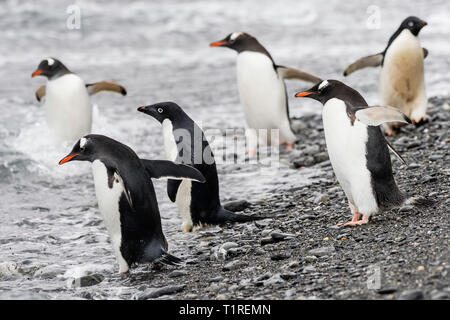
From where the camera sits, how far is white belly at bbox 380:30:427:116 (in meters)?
8.34

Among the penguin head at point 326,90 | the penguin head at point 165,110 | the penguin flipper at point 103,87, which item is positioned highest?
the penguin flipper at point 103,87

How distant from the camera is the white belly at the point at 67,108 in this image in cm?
912

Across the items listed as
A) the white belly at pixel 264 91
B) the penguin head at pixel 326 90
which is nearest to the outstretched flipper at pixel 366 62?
the white belly at pixel 264 91

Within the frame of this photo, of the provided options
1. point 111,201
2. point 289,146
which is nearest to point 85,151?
point 111,201

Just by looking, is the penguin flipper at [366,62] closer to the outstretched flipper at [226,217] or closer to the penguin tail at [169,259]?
the outstretched flipper at [226,217]

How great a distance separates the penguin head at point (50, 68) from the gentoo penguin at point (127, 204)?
414cm

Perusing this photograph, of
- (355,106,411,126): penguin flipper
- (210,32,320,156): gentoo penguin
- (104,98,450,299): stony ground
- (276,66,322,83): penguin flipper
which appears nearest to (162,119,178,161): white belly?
(104,98,450,299): stony ground

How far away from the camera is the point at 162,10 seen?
22.1m

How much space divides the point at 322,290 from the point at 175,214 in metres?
2.83

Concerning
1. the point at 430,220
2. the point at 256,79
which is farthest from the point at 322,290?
the point at 256,79

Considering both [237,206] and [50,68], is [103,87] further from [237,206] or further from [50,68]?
[237,206]

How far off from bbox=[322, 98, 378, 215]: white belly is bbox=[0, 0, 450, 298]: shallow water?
4.67 feet

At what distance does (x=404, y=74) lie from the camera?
330 inches
